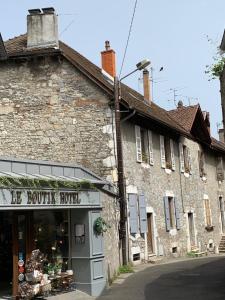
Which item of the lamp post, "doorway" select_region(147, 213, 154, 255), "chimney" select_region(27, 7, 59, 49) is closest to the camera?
the lamp post

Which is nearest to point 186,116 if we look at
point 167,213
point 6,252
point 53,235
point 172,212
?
point 172,212

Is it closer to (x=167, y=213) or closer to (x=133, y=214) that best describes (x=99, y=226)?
(x=133, y=214)

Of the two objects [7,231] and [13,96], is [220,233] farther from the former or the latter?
[7,231]

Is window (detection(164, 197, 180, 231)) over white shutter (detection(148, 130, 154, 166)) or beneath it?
beneath

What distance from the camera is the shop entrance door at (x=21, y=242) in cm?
1023

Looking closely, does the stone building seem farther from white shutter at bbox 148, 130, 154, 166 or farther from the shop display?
the shop display

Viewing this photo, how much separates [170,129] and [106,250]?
8.96 meters

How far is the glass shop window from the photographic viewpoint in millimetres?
11273

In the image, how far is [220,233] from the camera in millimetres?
27562

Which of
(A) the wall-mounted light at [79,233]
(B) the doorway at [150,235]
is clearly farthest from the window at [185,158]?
(A) the wall-mounted light at [79,233]

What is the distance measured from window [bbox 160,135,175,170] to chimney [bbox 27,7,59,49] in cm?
604

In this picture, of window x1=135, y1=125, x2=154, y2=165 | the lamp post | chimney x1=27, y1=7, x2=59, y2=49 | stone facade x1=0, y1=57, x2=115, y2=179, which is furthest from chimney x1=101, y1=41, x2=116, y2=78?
the lamp post

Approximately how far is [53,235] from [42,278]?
4.99ft

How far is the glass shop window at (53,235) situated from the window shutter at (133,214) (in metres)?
4.76
